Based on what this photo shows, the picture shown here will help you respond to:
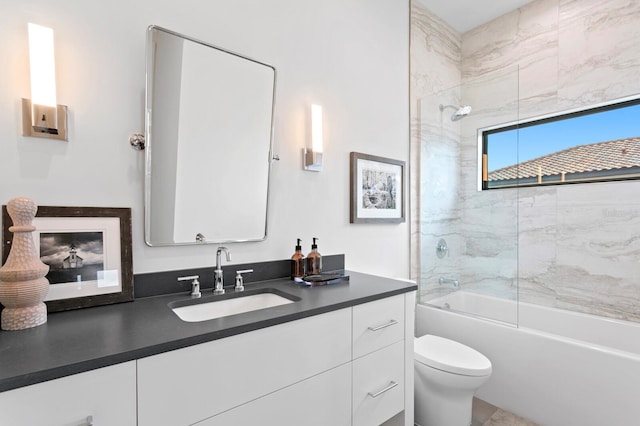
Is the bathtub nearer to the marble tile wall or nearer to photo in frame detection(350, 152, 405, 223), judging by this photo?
the marble tile wall

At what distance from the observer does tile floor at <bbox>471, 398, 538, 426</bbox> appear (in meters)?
1.90

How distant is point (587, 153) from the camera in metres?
2.36

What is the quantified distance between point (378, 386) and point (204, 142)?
131cm

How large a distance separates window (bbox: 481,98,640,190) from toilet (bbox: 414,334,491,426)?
54.6 inches

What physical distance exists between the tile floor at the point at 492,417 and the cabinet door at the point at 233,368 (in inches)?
54.2

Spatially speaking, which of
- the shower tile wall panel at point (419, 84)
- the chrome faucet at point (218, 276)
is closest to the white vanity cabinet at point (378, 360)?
the chrome faucet at point (218, 276)

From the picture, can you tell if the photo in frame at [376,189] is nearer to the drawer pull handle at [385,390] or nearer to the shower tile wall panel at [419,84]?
the shower tile wall panel at [419,84]

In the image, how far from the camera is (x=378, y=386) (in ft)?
4.42

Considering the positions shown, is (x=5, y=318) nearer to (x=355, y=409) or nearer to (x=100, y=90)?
(x=100, y=90)

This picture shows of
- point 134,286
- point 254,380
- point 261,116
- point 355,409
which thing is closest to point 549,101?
point 261,116

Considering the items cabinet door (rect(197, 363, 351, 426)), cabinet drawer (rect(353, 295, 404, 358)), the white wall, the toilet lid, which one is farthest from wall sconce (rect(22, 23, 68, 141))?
the toilet lid

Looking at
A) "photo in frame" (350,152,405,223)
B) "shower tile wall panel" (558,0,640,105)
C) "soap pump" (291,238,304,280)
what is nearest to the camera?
"soap pump" (291,238,304,280)

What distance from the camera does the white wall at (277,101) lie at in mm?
1056

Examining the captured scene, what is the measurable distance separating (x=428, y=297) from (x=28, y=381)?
2.41 meters
